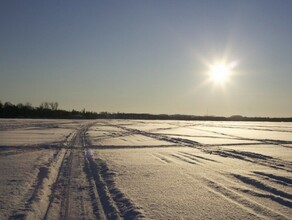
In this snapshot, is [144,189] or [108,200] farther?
[144,189]

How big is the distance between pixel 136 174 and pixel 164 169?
1235 mm

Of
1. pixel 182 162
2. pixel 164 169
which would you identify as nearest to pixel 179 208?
pixel 164 169

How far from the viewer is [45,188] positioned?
8.27 meters

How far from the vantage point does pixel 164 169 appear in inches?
446

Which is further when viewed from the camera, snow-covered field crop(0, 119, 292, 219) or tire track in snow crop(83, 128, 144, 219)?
snow-covered field crop(0, 119, 292, 219)

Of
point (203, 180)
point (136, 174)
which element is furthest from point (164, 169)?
point (203, 180)

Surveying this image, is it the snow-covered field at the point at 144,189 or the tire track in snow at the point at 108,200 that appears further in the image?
the snow-covered field at the point at 144,189

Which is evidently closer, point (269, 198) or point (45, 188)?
point (269, 198)

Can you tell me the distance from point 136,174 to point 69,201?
355 centimetres

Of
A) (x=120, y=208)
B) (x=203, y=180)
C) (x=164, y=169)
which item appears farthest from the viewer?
(x=164, y=169)

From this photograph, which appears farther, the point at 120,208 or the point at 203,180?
the point at 203,180

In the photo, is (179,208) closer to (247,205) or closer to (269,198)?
(247,205)

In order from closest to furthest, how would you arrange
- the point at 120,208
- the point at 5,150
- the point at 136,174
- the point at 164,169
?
the point at 120,208 → the point at 136,174 → the point at 164,169 → the point at 5,150

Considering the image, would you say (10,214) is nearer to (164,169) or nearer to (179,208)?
(179,208)
